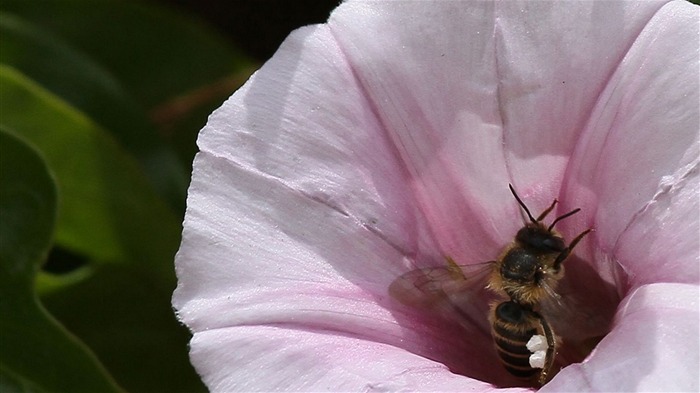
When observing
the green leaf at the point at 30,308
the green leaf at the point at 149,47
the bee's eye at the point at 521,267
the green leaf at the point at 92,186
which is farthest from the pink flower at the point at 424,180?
the green leaf at the point at 149,47

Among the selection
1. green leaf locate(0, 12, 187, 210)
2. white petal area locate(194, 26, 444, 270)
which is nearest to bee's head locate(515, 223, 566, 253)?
white petal area locate(194, 26, 444, 270)

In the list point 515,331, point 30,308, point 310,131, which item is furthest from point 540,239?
point 30,308

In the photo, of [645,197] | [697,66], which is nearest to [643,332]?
[645,197]

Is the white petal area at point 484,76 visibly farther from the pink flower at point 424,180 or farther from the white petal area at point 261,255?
the white petal area at point 261,255

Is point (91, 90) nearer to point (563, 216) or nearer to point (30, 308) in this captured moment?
point (30, 308)

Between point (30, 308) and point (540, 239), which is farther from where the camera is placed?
point (30, 308)
